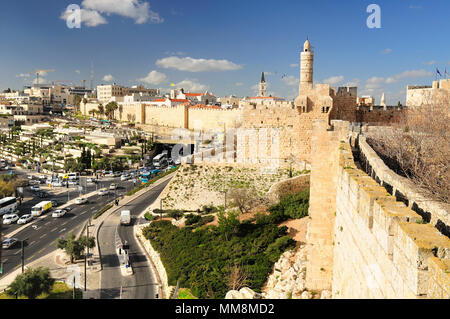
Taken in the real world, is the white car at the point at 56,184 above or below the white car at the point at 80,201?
above

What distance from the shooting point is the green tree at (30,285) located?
38.4 feet

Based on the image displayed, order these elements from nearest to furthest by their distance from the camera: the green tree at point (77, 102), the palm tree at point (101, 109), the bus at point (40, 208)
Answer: the bus at point (40, 208) < the palm tree at point (101, 109) < the green tree at point (77, 102)

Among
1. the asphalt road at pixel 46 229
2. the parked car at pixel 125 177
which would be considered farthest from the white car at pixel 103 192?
the parked car at pixel 125 177

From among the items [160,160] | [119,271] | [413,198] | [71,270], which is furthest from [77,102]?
[413,198]

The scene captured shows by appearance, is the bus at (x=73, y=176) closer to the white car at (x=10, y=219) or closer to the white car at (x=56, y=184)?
the white car at (x=56, y=184)

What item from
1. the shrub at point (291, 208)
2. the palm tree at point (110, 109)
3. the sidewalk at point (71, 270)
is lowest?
the sidewalk at point (71, 270)

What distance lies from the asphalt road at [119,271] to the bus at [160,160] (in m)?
16.9

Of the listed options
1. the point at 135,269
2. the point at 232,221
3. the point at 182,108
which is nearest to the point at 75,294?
the point at 135,269

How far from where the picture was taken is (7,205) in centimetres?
2269

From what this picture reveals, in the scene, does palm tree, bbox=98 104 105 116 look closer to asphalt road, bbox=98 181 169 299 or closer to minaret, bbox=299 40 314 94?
asphalt road, bbox=98 181 169 299

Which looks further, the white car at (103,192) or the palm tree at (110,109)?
the palm tree at (110,109)

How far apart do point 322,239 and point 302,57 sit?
12.9 meters
